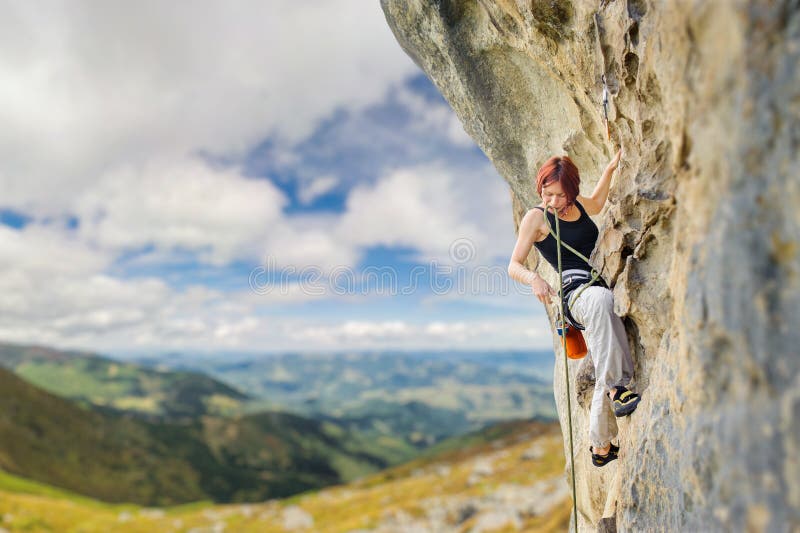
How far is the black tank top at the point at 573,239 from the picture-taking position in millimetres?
10852

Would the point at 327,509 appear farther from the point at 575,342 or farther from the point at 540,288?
the point at 540,288

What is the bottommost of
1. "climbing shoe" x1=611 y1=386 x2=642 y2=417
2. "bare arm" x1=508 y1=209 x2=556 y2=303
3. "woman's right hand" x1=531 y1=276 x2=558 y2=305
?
"climbing shoe" x1=611 y1=386 x2=642 y2=417

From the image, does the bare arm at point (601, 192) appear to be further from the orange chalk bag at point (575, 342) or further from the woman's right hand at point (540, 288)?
the orange chalk bag at point (575, 342)

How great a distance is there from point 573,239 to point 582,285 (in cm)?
111

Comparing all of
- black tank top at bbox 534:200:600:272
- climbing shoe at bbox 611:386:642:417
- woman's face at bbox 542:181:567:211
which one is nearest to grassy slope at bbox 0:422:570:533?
climbing shoe at bbox 611:386:642:417

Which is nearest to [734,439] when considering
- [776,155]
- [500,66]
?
[776,155]

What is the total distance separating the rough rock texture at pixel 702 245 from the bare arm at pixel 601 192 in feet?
0.84

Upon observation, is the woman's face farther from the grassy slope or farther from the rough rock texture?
the grassy slope

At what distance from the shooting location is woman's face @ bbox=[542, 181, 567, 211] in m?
10.4

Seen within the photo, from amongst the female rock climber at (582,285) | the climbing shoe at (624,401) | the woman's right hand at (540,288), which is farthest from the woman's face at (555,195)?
the climbing shoe at (624,401)

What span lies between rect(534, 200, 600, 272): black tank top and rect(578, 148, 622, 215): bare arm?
0.43 m

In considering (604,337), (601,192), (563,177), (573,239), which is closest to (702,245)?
(604,337)

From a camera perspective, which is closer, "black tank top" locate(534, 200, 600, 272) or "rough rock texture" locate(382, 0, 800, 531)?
"rough rock texture" locate(382, 0, 800, 531)

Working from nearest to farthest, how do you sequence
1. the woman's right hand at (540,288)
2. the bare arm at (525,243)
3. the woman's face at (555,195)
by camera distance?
the woman's right hand at (540,288)
the woman's face at (555,195)
the bare arm at (525,243)
